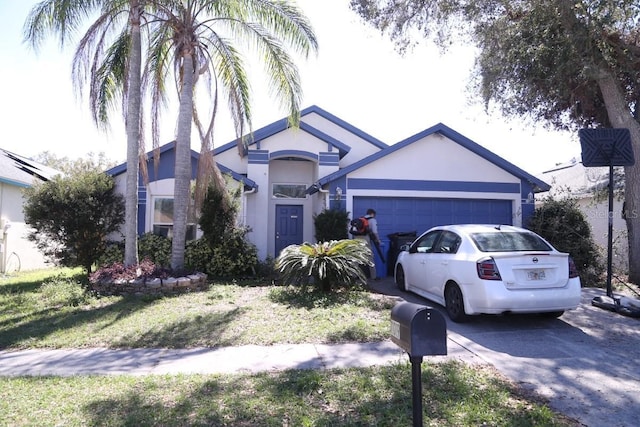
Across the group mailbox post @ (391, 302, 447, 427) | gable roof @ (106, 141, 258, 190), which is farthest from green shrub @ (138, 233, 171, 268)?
mailbox post @ (391, 302, 447, 427)

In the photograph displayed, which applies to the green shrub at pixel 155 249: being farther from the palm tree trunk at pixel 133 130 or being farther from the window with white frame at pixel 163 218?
the palm tree trunk at pixel 133 130

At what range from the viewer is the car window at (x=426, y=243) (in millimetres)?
7713

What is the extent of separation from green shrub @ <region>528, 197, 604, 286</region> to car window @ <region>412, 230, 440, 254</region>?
504 cm

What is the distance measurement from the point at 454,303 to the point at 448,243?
1064 mm

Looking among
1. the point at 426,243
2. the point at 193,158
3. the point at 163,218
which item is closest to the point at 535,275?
the point at 426,243

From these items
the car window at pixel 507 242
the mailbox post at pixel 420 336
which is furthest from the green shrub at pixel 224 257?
the mailbox post at pixel 420 336

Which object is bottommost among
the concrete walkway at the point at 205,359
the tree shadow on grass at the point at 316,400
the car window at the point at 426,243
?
the concrete walkway at the point at 205,359

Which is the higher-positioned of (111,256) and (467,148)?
(467,148)

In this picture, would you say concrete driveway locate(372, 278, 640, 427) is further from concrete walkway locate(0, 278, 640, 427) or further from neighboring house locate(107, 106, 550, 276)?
neighboring house locate(107, 106, 550, 276)

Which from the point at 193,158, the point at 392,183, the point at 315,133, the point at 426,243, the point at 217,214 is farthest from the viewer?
the point at 315,133

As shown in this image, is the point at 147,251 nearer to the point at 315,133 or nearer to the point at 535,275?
the point at 315,133

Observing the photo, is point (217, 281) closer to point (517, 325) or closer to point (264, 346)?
point (264, 346)

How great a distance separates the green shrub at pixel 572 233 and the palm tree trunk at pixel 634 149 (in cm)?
83

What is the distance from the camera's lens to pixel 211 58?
10.9m
